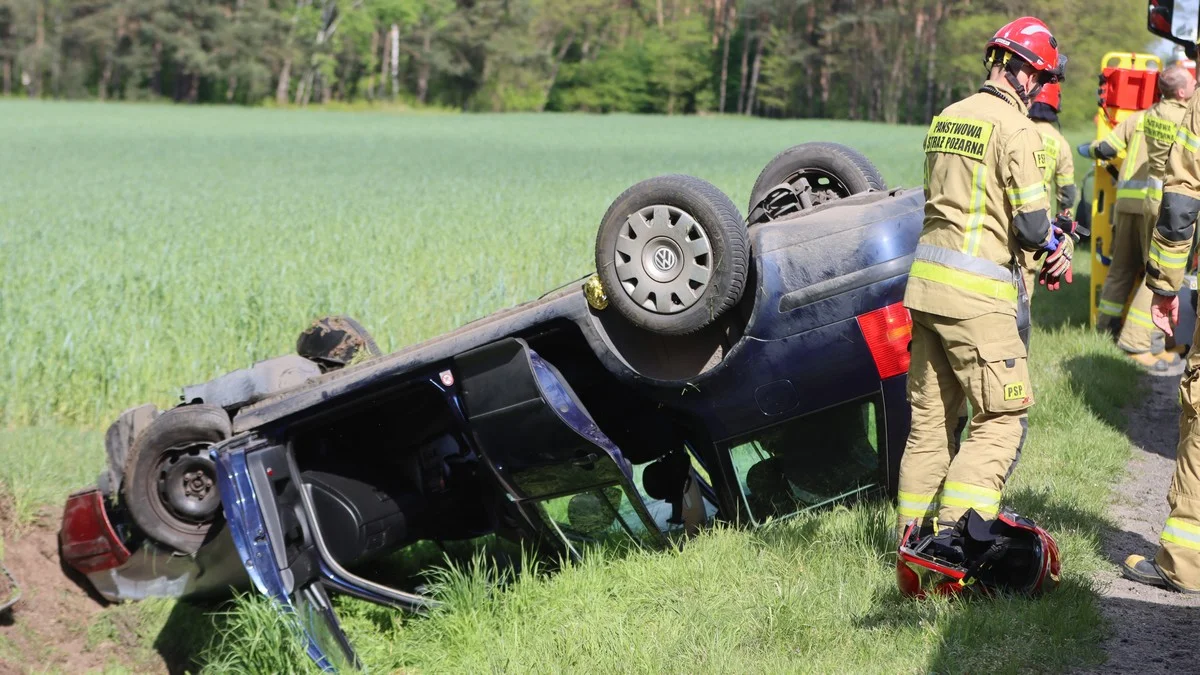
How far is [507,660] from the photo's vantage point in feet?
14.2

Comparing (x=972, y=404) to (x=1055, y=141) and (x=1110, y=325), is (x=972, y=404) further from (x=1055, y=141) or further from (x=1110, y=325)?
(x=1110, y=325)

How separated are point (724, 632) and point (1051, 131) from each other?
507 cm

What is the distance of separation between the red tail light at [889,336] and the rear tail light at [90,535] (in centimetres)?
344

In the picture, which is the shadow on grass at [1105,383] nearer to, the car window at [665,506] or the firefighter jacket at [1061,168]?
the firefighter jacket at [1061,168]

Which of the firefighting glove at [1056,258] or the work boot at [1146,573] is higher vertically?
the firefighting glove at [1056,258]

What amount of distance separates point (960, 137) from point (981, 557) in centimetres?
137

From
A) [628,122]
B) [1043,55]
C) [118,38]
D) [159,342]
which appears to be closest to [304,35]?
[118,38]

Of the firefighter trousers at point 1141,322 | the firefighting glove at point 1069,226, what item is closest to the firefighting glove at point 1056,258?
the firefighting glove at point 1069,226

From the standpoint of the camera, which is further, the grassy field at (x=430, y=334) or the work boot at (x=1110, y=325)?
the work boot at (x=1110, y=325)

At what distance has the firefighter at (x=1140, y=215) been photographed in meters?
7.76

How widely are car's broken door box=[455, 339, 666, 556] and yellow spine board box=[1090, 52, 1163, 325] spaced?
626cm

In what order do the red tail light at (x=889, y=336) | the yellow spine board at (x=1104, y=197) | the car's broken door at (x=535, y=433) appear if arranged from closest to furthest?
1. the red tail light at (x=889, y=336)
2. the car's broken door at (x=535, y=433)
3. the yellow spine board at (x=1104, y=197)

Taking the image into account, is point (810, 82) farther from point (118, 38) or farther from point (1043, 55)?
point (1043, 55)

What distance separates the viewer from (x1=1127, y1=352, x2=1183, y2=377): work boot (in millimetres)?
8516
